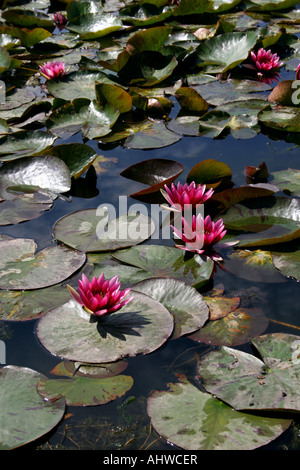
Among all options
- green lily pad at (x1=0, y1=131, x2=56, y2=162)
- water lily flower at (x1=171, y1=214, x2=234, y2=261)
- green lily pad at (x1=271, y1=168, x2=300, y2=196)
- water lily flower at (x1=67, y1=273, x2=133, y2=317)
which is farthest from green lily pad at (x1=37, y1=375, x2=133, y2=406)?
green lily pad at (x1=0, y1=131, x2=56, y2=162)

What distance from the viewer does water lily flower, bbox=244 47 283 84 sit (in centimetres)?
448

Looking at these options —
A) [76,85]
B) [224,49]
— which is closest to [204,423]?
[76,85]

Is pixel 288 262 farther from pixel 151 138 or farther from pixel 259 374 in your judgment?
pixel 151 138

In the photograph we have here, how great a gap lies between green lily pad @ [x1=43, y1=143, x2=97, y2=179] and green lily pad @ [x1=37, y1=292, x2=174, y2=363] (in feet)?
4.32

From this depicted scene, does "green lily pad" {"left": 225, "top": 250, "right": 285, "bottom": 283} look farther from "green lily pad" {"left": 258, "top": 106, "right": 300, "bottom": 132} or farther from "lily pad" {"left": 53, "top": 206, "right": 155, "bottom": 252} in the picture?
"green lily pad" {"left": 258, "top": 106, "right": 300, "bottom": 132}

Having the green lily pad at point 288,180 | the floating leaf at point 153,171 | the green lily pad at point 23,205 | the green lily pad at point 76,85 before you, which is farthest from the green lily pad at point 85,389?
the green lily pad at point 76,85

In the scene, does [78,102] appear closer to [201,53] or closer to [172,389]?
[201,53]

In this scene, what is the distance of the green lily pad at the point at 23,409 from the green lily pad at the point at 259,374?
59cm

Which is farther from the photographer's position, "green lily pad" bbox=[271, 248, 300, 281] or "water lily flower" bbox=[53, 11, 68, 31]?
"water lily flower" bbox=[53, 11, 68, 31]

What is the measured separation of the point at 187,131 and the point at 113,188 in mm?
916

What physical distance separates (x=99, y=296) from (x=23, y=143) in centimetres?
195

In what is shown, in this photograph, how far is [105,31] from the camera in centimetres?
548

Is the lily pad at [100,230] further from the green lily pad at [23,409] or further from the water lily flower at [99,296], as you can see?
the green lily pad at [23,409]
